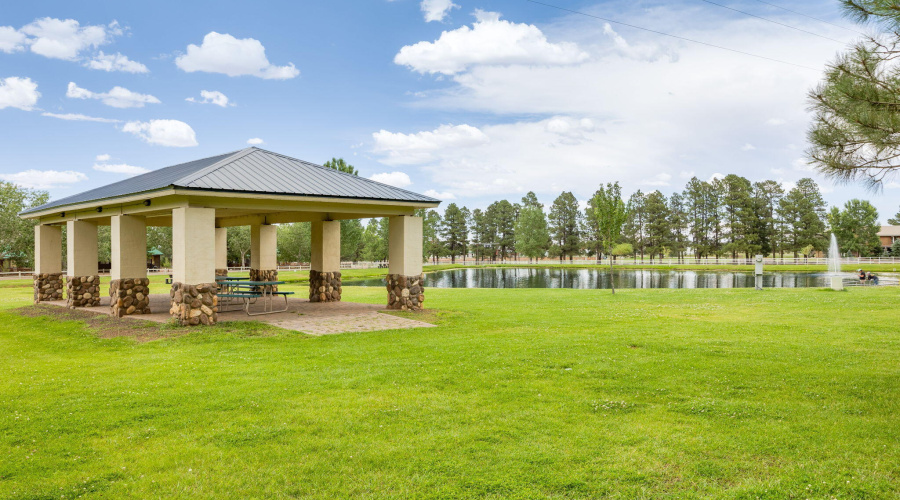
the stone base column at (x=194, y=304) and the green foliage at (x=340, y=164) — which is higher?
the green foliage at (x=340, y=164)

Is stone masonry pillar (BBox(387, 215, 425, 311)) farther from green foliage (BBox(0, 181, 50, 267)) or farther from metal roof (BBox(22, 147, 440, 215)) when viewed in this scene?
green foliage (BBox(0, 181, 50, 267))

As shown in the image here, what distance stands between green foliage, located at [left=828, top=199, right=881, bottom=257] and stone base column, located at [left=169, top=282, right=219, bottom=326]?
238 ft

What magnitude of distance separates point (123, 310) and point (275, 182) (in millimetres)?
5796

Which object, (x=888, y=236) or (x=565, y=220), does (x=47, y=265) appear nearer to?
(x=565, y=220)

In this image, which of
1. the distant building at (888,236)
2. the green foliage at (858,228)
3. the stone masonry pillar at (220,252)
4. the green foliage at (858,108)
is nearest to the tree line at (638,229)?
the green foliage at (858,228)

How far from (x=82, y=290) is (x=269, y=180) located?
8461 mm

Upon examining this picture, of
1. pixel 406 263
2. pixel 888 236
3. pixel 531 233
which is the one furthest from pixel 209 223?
pixel 888 236

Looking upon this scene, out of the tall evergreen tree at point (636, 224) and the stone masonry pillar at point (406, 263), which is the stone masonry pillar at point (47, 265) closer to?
the stone masonry pillar at point (406, 263)

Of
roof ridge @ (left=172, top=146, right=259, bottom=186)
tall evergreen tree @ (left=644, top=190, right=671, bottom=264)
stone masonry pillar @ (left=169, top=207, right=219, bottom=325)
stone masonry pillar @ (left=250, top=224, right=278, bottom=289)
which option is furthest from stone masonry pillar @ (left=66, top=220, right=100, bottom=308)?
tall evergreen tree @ (left=644, top=190, right=671, bottom=264)

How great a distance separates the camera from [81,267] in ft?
55.3

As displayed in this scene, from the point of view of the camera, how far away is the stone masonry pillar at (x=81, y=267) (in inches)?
658

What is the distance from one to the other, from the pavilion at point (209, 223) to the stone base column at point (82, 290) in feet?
0.10

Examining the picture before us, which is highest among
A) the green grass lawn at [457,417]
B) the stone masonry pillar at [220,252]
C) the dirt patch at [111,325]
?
the stone masonry pillar at [220,252]

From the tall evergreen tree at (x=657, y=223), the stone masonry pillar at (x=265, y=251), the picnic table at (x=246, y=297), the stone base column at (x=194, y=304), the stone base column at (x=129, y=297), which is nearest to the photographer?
the stone base column at (x=194, y=304)
